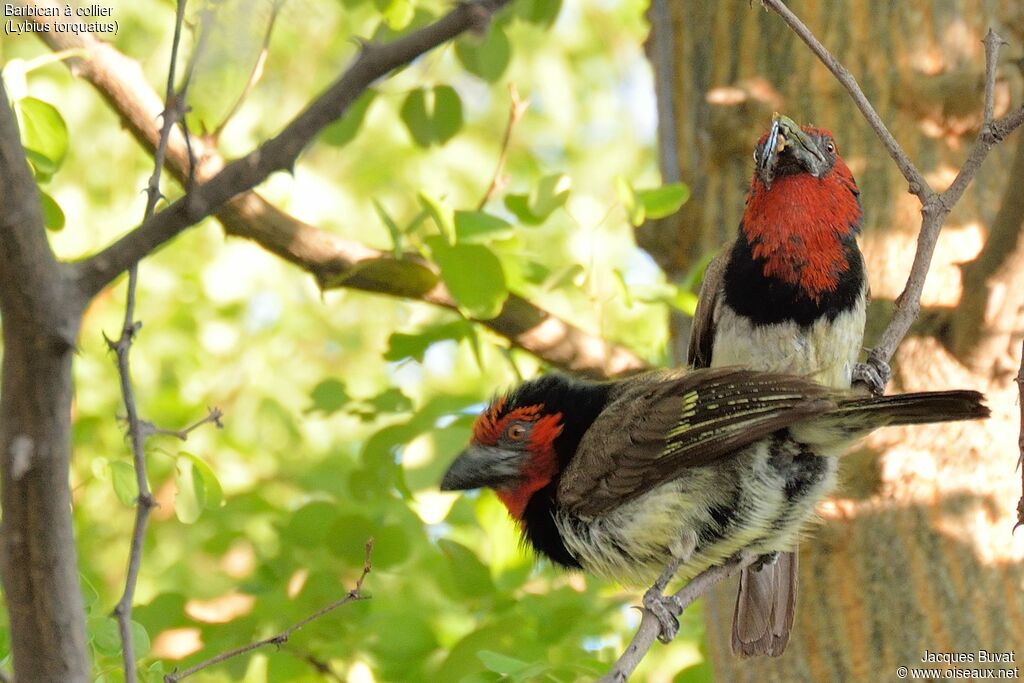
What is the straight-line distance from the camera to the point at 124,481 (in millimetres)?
2883

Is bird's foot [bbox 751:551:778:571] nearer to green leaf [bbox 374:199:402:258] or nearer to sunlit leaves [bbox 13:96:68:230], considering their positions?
green leaf [bbox 374:199:402:258]

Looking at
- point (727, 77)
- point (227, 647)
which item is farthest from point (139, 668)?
point (727, 77)

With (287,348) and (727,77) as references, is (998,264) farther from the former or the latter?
(287,348)

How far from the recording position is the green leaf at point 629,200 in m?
3.53

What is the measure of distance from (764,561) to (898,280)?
39.2 inches

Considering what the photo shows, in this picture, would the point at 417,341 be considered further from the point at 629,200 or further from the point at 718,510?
the point at 718,510

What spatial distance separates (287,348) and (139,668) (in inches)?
199

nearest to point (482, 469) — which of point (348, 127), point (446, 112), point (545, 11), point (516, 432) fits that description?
point (516, 432)

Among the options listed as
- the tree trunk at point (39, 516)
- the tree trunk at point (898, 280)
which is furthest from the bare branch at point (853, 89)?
the tree trunk at point (39, 516)

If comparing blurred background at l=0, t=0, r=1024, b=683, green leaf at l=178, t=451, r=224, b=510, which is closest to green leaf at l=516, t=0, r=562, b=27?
blurred background at l=0, t=0, r=1024, b=683

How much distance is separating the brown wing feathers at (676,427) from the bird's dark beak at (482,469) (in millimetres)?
171

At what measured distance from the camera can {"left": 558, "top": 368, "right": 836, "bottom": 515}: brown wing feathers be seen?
2.93 m

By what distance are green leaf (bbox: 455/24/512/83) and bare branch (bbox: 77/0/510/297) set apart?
2945 millimetres

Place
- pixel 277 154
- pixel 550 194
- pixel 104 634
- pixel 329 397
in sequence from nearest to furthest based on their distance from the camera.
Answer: pixel 277 154 → pixel 104 634 → pixel 550 194 → pixel 329 397
